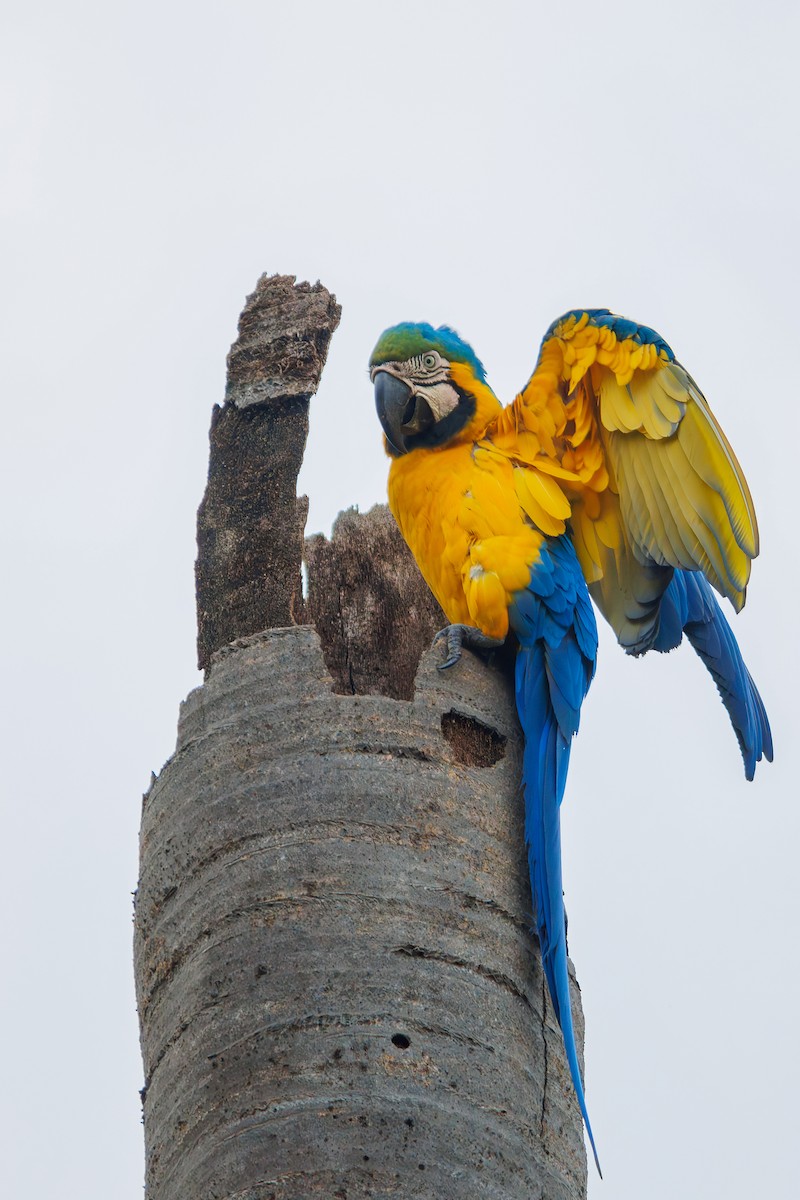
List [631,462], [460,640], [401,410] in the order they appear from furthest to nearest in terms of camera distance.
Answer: [401,410], [631,462], [460,640]

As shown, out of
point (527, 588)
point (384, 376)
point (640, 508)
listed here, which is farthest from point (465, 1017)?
point (384, 376)

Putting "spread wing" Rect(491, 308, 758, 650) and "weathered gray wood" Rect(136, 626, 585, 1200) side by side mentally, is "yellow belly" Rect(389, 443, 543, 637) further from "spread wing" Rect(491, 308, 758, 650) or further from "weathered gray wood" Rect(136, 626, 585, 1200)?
"weathered gray wood" Rect(136, 626, 585, 1200)

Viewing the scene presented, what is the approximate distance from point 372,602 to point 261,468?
0.47 m

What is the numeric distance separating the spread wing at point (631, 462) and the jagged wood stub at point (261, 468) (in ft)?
1.84

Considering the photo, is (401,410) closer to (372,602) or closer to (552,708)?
(372,602)

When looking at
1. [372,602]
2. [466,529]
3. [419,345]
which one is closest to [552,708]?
[466,529]

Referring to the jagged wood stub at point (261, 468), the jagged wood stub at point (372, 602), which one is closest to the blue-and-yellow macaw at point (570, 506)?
the jagged wood stub at point (372, 602)

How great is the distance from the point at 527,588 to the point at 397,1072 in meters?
1.35

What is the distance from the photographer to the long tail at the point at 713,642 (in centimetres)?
315

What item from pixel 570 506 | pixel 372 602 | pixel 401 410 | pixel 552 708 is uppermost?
pixel 401 410

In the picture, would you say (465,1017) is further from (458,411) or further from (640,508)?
(458,411)

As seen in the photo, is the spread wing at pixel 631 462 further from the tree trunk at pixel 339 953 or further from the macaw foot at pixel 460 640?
the tree trunk at pixel 339 953

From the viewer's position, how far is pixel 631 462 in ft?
10.2

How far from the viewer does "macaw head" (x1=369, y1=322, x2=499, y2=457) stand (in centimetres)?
347
